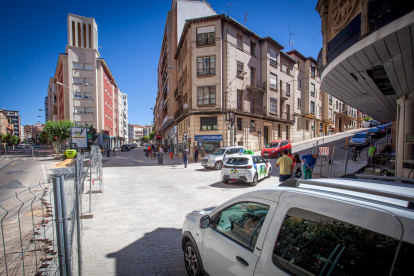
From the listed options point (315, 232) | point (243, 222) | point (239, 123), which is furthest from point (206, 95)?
point (315, 232)

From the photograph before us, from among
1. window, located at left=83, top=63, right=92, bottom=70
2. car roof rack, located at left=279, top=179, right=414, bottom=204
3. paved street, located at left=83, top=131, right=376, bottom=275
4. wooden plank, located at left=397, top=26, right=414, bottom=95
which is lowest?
paved street, located at left=83, top=131, right=376, bottom=275

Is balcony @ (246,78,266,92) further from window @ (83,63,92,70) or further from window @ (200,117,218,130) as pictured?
window @ (83,63,92,70)

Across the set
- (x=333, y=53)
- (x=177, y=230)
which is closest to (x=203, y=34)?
(x=333, y=53)

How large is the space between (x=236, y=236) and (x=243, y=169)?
A: 283 inches

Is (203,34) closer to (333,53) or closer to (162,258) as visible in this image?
(333,53)

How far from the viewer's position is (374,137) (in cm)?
2817

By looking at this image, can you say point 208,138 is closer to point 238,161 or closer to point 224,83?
point 224,83

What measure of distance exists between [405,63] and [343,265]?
24.7 feet

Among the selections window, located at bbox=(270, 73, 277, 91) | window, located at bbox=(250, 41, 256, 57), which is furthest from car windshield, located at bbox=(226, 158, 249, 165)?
window, located at bbox=(270, 73, 277, 91)

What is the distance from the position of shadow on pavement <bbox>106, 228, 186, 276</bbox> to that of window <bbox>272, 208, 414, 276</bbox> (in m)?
2.26

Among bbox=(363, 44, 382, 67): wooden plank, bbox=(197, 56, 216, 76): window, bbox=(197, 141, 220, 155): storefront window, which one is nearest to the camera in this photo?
bbox=(363, 44, 382, 67): wooden plank

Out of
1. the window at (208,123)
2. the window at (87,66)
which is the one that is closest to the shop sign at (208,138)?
the window at (208,123)

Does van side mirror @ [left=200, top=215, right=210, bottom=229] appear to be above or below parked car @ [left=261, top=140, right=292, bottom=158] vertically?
above

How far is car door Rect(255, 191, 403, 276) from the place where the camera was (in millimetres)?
1268
